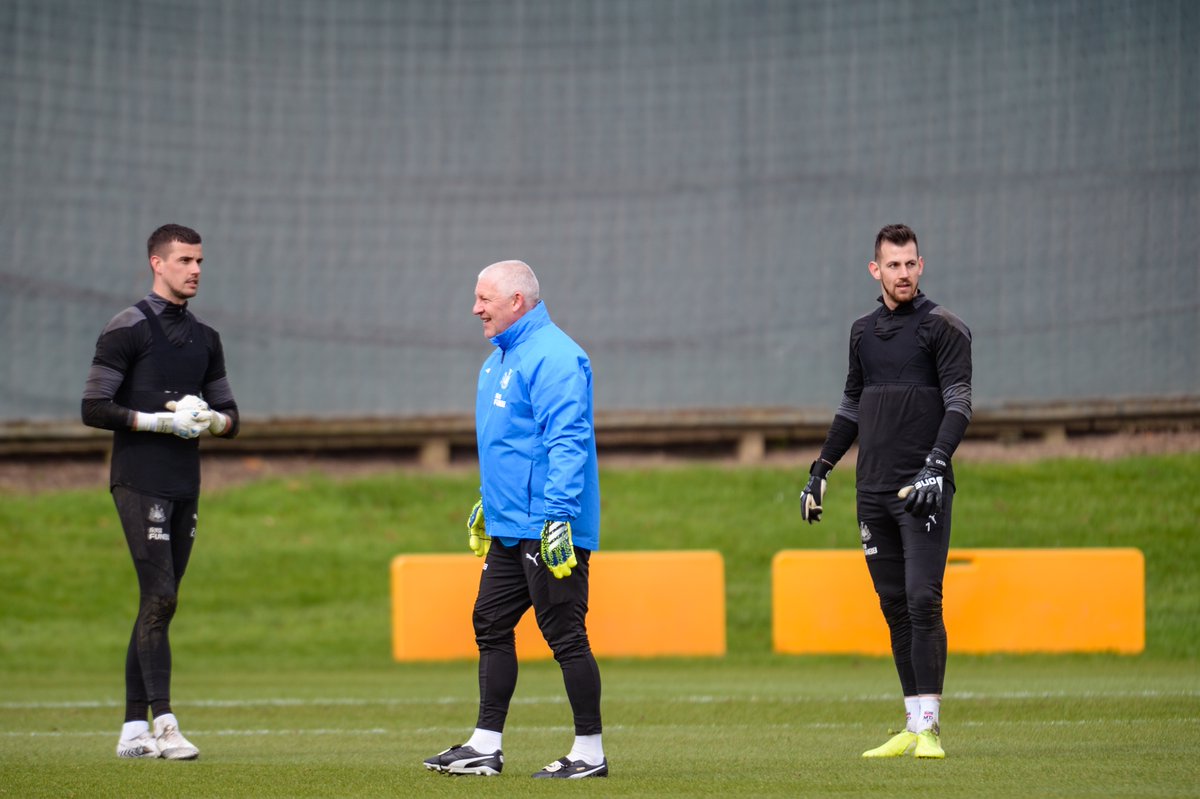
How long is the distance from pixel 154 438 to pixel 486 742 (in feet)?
7.74

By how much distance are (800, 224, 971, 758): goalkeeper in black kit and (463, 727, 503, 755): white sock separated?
5.79 ft

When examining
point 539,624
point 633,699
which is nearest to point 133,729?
point 539,624

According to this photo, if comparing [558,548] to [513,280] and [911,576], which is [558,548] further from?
[911,576]

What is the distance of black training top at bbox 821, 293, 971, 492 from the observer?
26.1 feet

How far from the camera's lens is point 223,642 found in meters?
17.5

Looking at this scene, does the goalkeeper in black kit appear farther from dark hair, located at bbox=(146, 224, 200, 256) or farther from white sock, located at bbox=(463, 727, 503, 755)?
dark hair, located at bbox=(146, 224, 200, 256)

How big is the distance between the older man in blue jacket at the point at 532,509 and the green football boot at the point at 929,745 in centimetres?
147

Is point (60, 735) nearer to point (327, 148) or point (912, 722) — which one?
point (912, 722)

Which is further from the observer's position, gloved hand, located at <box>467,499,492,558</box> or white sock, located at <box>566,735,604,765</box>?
gloved hand, located at <box>467,499,492,558</box>

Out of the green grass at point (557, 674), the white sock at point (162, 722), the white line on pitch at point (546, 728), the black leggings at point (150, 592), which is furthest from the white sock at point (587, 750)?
the white line on pitch at point (546, 728)

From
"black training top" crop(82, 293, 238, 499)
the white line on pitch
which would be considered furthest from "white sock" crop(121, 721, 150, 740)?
the white line on pitch

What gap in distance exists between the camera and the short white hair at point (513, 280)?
7.52 meters

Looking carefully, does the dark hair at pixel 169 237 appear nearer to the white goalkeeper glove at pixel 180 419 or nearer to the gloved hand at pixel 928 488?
the white goalkeeper glove at pixel 180 419

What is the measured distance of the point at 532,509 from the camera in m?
7.34
